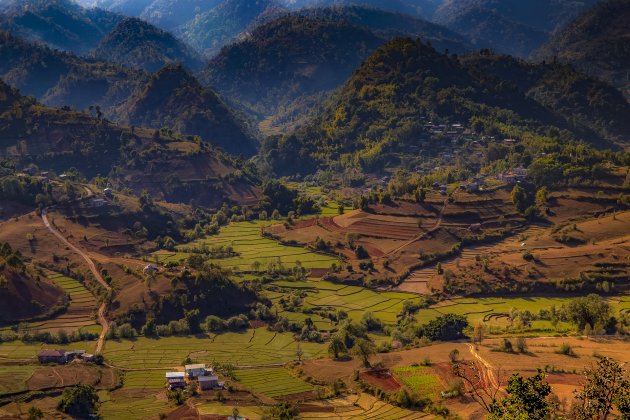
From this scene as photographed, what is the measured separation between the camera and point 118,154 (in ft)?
438

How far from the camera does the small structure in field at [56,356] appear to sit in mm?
61594

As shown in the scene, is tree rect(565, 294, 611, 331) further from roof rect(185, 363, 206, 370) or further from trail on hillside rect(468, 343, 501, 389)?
roof rect(185, 363, 206, 370)

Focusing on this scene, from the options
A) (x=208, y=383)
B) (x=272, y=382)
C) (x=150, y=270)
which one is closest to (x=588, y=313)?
(x=272, y=382)

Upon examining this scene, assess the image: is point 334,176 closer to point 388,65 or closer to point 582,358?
point 388,65

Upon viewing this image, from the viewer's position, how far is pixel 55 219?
9681 cm

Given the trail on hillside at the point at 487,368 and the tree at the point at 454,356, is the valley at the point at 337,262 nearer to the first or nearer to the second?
the trail on hillside at the point at 487,368

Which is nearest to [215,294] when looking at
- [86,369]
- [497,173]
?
[86,369]

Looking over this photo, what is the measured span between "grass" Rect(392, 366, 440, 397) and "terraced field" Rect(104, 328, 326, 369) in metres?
9.50

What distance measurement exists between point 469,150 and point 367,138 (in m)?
21.3

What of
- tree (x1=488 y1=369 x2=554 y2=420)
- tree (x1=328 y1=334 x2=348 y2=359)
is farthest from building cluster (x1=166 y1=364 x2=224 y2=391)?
tree (x1=488 y1=369 x2=554 y2=420)

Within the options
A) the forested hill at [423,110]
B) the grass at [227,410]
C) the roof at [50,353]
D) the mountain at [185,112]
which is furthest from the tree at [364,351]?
the mountain at [185,112]

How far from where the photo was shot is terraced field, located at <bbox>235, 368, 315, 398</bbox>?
2233 inches

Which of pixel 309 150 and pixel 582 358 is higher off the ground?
pixel 309 150

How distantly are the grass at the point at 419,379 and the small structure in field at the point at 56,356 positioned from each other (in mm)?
26131
